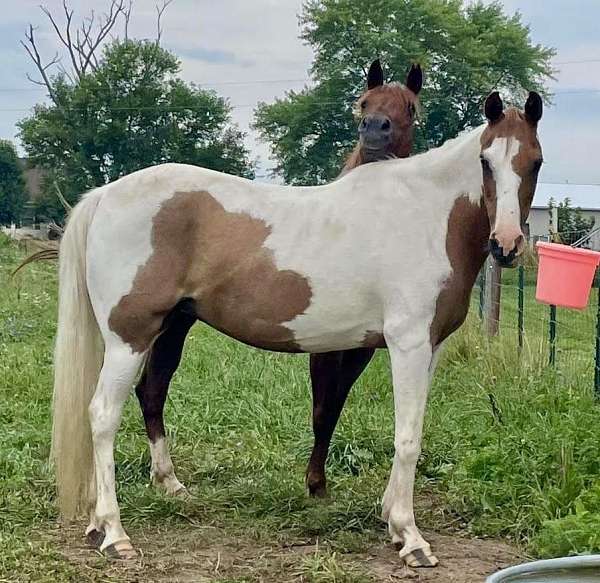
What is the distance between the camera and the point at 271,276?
3.49 m

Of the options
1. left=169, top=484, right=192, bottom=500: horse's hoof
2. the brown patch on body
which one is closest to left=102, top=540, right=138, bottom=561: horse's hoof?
left=169, top=484, right=192, bottom=500: horse's hoof

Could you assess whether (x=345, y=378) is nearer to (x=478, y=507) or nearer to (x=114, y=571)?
(x=478, y=507)

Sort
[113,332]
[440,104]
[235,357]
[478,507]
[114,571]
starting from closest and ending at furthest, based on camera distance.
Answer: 1. [114,571]
2. [113,332]
3. [478,507]
4. [235,357]
5. [440,104]

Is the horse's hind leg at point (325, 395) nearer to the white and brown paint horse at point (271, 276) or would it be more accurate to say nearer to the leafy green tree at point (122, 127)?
the white and brown paint horse at point (271, 276)

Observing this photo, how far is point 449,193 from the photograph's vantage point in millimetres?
3436

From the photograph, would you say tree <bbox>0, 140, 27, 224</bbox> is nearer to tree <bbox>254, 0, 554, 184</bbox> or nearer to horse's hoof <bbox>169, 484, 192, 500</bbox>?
tree <bbox>254, 0, 554, 184</bbox>

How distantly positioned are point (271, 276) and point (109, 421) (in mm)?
886

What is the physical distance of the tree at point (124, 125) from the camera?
35281 millimetres

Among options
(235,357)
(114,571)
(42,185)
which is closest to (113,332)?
(114,571)

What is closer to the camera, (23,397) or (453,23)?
(23,397)

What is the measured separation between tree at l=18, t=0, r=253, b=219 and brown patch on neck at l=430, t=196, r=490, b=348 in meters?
31.8

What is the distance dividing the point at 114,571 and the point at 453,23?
34.9m

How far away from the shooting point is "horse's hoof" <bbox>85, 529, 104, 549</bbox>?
350 centimetres

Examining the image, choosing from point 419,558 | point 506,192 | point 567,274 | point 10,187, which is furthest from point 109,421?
point 10,187
